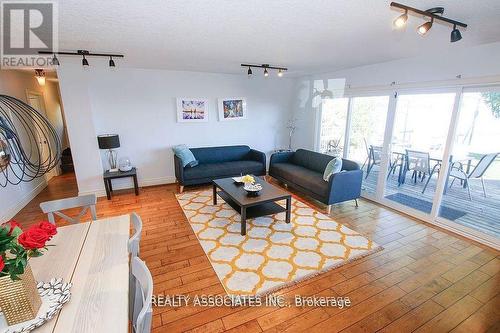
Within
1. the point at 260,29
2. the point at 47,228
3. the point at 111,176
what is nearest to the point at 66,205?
the point at 47,228

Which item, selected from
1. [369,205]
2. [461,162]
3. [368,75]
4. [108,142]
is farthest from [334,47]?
[108,142]

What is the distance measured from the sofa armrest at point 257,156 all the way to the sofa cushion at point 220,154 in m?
0.11

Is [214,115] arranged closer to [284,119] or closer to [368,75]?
[284,119]

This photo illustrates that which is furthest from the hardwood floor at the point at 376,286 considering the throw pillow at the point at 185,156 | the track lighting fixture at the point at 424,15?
the track lighting fixture at the point at 424,15

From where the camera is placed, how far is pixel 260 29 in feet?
7.58

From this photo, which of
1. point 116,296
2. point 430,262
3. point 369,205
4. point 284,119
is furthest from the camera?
point 284,119

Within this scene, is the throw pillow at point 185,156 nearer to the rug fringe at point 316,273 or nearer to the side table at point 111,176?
Answer: the side table at point 111,176

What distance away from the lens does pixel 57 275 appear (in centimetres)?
131

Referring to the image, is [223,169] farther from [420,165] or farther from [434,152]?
[434,152]

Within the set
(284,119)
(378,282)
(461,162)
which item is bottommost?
(378,282)

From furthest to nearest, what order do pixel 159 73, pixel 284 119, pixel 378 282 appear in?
pixel 284 119
pixel 159 73
pixel 378 282

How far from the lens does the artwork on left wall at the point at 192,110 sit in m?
4.96

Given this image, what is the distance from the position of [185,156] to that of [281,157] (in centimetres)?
209

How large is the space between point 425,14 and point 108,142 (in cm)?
458
